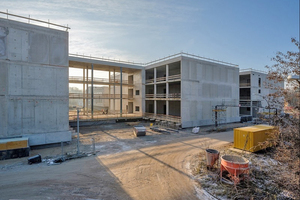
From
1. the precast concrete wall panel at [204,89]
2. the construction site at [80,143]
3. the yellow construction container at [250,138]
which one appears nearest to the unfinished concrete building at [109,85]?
the construction site at [80,143]

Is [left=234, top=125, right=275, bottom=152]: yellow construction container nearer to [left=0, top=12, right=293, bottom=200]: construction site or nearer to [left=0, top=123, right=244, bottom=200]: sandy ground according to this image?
[left=0, top=12, right=293, bottom=200]: construction site

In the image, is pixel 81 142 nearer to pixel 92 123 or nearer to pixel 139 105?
pixel 92 123

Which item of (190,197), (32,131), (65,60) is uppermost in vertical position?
(65,60)

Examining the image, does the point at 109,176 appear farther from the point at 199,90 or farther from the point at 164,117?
the point at 199,90

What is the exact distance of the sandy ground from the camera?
701 centimetres

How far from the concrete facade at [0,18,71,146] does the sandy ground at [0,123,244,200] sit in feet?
7.78

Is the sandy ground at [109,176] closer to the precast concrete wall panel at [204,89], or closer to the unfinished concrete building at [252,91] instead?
the precast concrete wall panel at [204,89]

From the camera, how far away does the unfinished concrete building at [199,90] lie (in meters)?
22.9

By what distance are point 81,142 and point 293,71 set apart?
633 inches

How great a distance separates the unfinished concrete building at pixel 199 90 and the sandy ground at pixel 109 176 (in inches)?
420

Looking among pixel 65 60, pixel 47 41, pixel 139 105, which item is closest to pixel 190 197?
pixel 65 60

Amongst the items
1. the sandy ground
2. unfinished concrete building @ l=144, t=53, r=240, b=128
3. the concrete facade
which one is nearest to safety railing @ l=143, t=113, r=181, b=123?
unfinished concrete building @ l=144, t=53, r=240, b=128

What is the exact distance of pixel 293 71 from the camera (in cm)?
578

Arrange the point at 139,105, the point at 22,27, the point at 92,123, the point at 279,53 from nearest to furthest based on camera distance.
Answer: the point at 279,53
the point at 22,27
the point at 92,123
the point at 139,105
